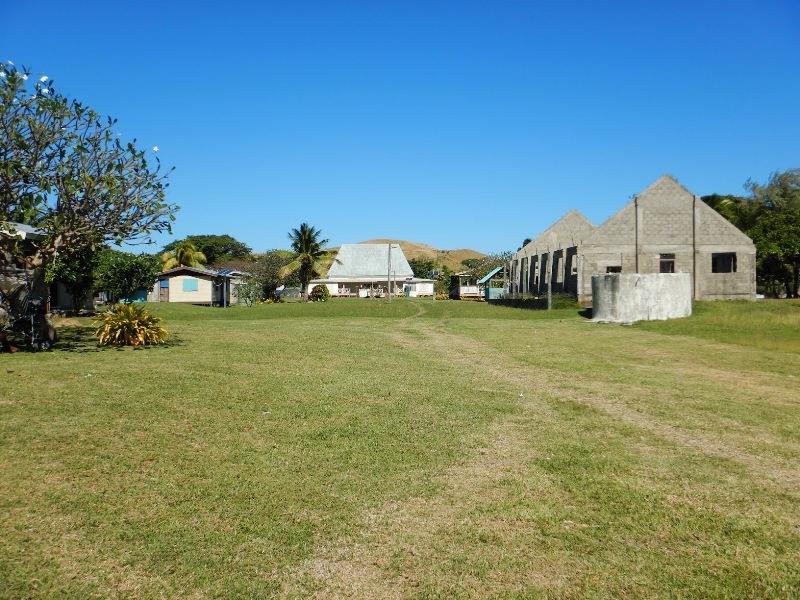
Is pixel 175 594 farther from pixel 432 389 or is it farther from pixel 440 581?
pixel 432 389

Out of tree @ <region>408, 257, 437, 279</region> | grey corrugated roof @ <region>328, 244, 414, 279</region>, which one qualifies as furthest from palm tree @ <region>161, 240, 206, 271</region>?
tree @ <region>408, 257, 437, 279</region>

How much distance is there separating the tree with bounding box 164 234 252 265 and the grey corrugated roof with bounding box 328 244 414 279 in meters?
35.1

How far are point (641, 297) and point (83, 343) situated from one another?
73.6 feet

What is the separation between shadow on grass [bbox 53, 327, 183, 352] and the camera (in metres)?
15.3

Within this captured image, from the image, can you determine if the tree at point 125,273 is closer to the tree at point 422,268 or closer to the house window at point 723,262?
the house window at point 723,262

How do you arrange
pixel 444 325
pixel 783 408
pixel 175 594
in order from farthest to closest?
pixel 444 325 < pixel 783 408 < pixel 175 594

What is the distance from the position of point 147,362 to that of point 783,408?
11.6 meters

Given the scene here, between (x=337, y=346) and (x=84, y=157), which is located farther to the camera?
(x=337, y=346)

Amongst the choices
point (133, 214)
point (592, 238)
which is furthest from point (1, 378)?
point (592, 238)

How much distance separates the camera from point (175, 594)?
12.5 ft

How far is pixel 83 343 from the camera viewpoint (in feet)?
54.5

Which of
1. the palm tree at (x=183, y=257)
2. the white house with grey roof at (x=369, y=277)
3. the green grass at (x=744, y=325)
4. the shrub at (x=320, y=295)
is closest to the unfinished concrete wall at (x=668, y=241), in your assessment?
the green grass at (x=744, y=325)

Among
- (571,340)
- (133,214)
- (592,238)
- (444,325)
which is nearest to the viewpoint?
(133,214)

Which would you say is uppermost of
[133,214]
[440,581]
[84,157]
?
[84,157]
